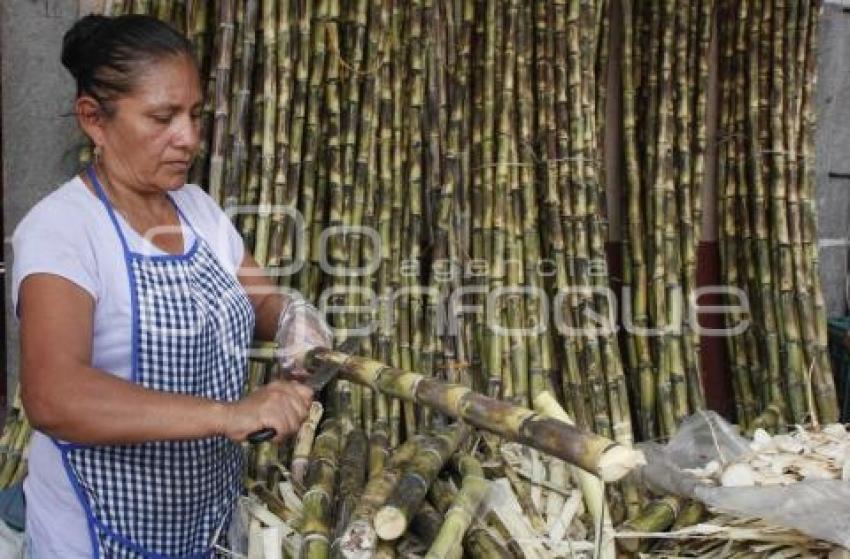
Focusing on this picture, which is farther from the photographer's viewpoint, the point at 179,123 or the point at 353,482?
the point at 353,482

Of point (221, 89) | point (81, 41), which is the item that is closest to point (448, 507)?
point (81, 41)

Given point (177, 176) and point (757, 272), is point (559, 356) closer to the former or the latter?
point (757, 272)

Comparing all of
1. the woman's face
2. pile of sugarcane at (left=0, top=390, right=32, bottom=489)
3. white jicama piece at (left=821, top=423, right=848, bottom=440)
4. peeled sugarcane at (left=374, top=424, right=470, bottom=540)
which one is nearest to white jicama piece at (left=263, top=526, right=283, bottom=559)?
peeled sugarcane at (left=374, top=424, right=470, bottom=540)

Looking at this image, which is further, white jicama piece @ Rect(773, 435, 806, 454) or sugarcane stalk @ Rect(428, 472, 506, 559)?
white jicama piece @ Rect(773, 435, 806, 454)

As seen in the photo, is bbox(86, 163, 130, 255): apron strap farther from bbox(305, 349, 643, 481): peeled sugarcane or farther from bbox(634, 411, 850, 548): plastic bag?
bbox(634, 411, 850, 548): plastic bag

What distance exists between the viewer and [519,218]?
334 centimetres

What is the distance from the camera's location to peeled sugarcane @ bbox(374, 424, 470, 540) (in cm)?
179

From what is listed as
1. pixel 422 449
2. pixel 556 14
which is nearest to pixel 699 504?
pixel 422 449

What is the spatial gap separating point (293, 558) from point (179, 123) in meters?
1.02

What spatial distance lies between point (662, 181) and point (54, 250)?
8.62 feet

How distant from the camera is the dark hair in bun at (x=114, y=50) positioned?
158 centimetres

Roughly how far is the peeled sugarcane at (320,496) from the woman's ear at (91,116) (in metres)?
0.91

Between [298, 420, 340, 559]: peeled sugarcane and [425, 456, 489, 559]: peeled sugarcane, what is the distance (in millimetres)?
234

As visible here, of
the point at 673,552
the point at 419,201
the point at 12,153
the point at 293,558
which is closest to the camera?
the point at 293,558
